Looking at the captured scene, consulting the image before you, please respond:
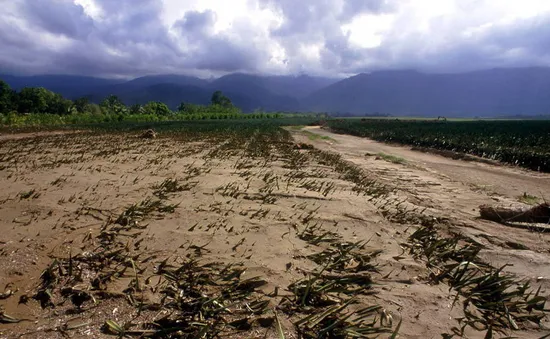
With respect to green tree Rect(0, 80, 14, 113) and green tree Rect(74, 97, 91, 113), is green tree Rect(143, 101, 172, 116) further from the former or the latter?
green tree Rect(0, 80, 14, 113)

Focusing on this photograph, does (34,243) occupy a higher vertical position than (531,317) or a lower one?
higher

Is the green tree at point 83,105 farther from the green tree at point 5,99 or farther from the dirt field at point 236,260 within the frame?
the dirt field at point 236,260

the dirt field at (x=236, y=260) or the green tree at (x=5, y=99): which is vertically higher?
the green tree at (x=5, y=99)

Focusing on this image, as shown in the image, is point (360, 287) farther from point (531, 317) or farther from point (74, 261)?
point (74, 261)

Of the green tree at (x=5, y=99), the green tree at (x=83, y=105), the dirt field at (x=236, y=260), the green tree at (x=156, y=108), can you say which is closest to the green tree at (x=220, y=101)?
the green tree at (x=156, y=108)

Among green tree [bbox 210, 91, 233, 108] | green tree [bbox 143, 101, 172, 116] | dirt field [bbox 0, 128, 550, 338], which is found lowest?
dirt field [bbox 0, 128, 550, 338]

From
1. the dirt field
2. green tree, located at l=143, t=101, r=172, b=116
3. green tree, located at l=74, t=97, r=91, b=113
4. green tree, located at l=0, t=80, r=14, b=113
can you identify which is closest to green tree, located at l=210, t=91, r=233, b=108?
green tree, located at l=143, t=101, r=172, b=116

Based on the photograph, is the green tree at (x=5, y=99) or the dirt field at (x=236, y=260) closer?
the dirt field at (x=236, y=260)

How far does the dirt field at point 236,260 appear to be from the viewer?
7.55ft

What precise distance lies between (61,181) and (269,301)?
212 inches

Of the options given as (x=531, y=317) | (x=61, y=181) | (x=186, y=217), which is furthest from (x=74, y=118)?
(x=531, y=317)

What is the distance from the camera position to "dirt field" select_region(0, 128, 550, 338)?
2.30 meters

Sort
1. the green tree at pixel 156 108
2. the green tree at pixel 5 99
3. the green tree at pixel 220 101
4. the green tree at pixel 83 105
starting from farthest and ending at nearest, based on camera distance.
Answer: the green tree at pixel 220 101, the green tree at pixel 156 108, the green tree at pixel 83 105, the green tree at pixel 5 99

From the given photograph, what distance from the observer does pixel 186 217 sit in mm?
4133
